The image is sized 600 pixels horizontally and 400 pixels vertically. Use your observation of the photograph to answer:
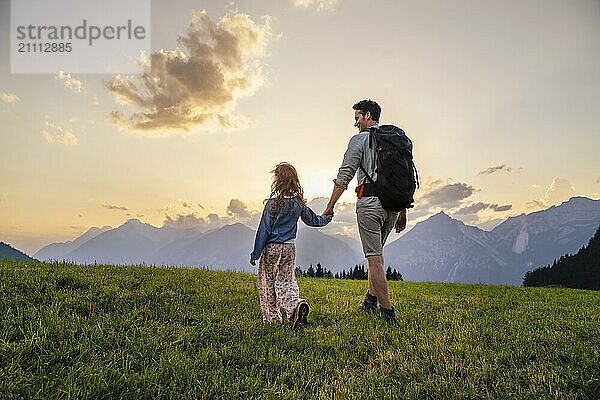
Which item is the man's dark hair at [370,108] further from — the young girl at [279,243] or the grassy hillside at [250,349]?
the grassy hillside at [250,349]

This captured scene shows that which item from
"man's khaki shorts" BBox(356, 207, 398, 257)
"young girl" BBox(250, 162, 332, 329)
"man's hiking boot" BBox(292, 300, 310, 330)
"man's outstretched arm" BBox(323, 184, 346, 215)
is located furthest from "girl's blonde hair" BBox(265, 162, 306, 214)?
"man's hiking boot" BBox(292, 300, 310, 330)

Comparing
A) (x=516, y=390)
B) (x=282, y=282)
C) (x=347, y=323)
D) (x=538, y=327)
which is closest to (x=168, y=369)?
(x=282, y=282)

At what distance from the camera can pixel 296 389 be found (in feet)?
12.1

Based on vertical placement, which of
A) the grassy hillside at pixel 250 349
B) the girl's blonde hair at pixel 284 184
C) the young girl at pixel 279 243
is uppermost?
the girl's blonde hair at pixel 284 184

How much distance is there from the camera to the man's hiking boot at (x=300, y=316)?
5735 mm

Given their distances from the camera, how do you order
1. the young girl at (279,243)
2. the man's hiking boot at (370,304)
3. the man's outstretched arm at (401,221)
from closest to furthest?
the young girl at (279,243) < the man's hiking boot at (370,304) < the man's outstretched arm at (401,221)

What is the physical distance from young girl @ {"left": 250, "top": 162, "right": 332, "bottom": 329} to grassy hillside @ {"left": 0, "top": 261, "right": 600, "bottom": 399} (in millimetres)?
590

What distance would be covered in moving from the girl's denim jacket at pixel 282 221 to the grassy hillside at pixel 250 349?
1.47 meters

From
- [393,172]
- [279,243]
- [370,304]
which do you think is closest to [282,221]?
[279,243]

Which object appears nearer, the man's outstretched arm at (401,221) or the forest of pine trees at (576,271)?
the man's outstretched arm at (401,221)

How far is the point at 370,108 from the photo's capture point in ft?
23.0

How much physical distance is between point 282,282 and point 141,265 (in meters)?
6.28

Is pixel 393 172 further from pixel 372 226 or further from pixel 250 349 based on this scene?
pixel 250 349

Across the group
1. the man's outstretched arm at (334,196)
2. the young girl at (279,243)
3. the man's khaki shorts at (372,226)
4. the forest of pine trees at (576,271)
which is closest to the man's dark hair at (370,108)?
the man's outstretched arm at (334,196)
